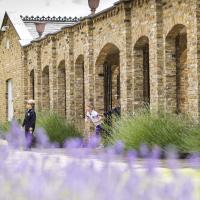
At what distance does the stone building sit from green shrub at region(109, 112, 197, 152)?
537 millimetres

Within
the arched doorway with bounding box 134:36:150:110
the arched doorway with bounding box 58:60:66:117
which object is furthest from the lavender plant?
the arched doorway with bounding box 58:60:66:117

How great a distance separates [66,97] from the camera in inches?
997

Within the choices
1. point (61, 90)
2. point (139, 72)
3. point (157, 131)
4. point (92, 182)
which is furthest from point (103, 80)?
point (92, 182)

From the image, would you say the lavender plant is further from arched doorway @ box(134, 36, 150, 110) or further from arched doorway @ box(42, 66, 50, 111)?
arched doorway @ box(42, 66, 50, 111)

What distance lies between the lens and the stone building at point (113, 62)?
1647 cm

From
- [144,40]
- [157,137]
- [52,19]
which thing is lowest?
[157,137]

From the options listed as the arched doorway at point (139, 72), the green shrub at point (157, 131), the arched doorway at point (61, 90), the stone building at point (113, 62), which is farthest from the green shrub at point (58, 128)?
the green shrub at point (157, 131)

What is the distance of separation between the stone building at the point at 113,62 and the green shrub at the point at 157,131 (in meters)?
0.54

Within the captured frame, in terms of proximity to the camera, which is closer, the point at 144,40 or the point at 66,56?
the point at 144,40

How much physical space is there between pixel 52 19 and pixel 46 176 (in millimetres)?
36385

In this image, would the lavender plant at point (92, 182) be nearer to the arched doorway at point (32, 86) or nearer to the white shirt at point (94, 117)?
the white shirt at point (94, 117)

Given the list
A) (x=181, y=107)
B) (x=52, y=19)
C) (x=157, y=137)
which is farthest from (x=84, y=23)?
(x=52, y=19)

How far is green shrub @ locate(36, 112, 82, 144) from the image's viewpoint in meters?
22.3

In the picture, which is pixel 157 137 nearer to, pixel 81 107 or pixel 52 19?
pixel 81 107
